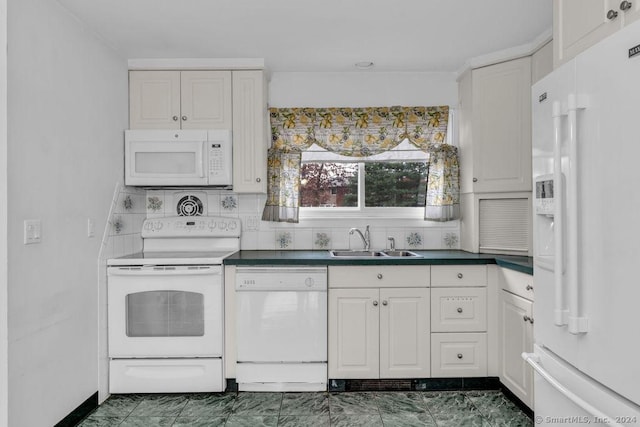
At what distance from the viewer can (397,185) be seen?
3.52 metres

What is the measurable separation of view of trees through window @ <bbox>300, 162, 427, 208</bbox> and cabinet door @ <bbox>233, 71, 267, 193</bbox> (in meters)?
0.53

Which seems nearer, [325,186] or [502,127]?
[502,127]

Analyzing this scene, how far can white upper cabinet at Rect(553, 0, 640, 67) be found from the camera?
4.37 feet

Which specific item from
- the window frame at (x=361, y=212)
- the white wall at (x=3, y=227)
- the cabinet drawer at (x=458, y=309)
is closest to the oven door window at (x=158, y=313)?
the white wall at (x=3, y=227)

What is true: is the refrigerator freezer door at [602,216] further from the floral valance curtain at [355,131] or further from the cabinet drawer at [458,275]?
the floral valance curtain at [355,131]

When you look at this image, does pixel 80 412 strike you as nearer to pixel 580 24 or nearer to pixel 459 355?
pixel 459 355

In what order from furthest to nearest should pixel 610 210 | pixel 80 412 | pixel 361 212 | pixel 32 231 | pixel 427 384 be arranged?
1. pixel 361 212
2. pixel 427 384
3. pixel 80 412
4. pixel 32 231
5. pixel 610 210

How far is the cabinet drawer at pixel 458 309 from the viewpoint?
2779mm

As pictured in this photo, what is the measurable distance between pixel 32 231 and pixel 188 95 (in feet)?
4.89

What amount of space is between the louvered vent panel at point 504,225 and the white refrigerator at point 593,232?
4.93ft

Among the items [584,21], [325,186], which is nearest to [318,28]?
[325,186]

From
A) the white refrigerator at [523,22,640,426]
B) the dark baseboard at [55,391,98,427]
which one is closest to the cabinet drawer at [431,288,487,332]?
the white refrigerator at [523,22,640,426]

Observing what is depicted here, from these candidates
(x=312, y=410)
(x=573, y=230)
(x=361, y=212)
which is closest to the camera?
(x=573, y=230)

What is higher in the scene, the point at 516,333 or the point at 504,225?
the point at 504,225
